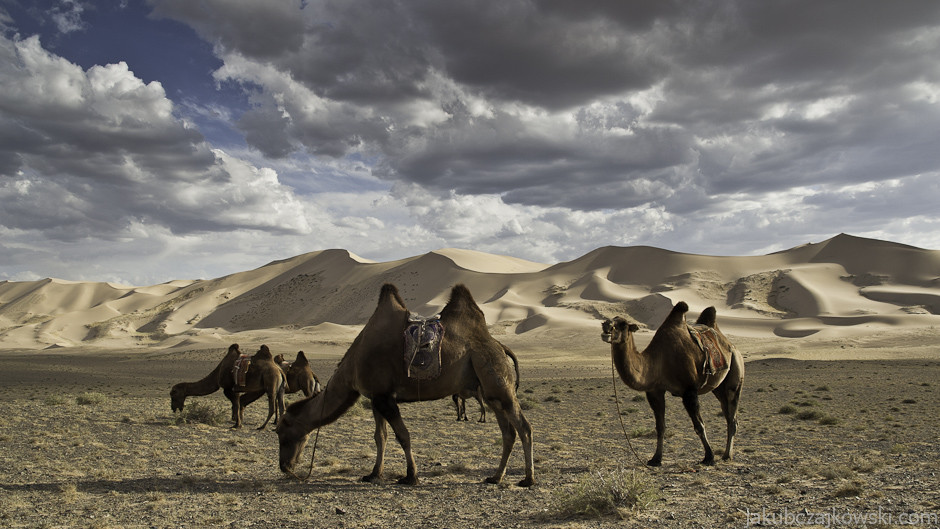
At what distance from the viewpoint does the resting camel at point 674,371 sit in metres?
9.90

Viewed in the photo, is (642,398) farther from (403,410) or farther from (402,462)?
(402,462)

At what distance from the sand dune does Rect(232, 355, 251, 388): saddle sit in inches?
2498

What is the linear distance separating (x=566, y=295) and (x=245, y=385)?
90.9 m

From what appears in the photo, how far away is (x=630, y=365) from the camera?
9859 mm

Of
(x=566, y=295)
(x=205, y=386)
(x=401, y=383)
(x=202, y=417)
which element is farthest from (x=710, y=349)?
(x=566, y=295)

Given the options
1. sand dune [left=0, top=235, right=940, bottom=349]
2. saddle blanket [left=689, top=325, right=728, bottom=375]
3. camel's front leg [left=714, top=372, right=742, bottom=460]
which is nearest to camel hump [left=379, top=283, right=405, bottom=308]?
saddle blanket [left=689, top=325, right=728, bottom=375]

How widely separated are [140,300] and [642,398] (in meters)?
159

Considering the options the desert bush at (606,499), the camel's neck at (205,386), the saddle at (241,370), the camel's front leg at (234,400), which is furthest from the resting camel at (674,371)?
the camel's neck at (205,386)

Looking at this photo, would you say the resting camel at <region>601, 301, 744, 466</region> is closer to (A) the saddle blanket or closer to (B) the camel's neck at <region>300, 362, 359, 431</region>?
(A) the saddle blanket

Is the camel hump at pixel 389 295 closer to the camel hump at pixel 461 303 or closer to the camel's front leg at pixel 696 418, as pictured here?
the camel hump at pixel 461 303

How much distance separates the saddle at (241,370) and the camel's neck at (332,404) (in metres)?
6.78

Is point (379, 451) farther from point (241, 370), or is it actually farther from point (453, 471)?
point (241, 370)

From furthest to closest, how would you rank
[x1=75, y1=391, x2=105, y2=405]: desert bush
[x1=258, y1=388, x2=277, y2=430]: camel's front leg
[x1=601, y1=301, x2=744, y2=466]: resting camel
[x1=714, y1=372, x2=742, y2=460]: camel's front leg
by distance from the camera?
1. [x1=75, y1=391, x2=105, y2=405]: desert bush
2. [x1=258, y1=388, x2=277, y2=430]: camel's front leg
3. [x1=714, y1=372, x2=742, y2=460]: camel's front leg
4. [x1=601, y1=301, x2=744, y2=466]: resting camel

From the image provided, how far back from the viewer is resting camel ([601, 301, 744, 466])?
390 inches
